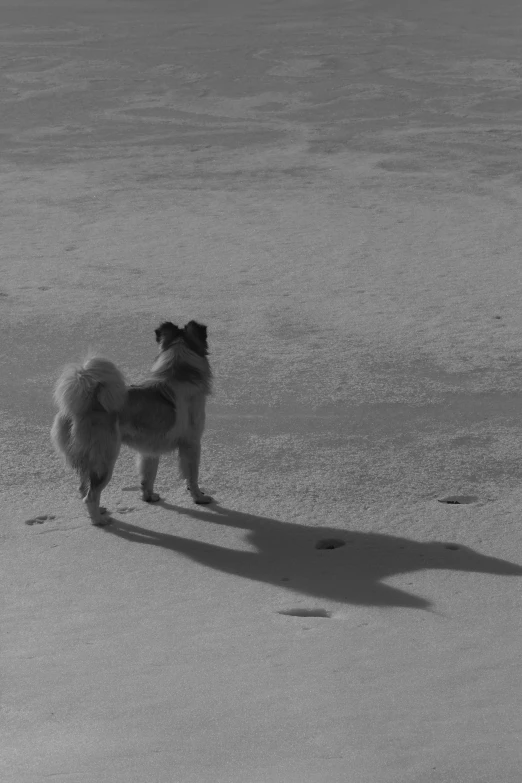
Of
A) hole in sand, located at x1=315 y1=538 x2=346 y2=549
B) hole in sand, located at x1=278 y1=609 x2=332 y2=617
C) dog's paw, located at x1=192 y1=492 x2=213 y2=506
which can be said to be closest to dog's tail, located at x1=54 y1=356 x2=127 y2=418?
dog's paw, located at x1=192 y1=492 x2=213 y2=506

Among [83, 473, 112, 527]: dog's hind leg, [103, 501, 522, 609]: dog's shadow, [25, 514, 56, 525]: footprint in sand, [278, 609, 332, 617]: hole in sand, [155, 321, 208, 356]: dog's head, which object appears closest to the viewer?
[278, 609, 332, 617]: hole in sand

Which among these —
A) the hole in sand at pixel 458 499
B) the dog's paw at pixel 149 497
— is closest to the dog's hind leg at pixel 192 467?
the dog's paw at pixel 149 497

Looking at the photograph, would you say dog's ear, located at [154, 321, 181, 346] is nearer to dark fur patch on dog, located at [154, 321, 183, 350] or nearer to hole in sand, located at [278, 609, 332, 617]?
dark fur patch on dog, located at [154, 321, 183, 350]

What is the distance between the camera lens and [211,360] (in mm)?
9289

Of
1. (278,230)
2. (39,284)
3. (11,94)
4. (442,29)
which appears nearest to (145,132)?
(11,94)

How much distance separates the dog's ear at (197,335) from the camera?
6.91 metres

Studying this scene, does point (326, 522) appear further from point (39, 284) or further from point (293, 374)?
point (39, 284)

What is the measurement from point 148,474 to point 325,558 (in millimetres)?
1332

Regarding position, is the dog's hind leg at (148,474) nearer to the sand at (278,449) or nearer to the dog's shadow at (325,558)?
the sand at (278,449)

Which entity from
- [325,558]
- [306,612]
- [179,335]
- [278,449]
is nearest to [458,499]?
[325,558]

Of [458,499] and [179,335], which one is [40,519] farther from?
[458,499]

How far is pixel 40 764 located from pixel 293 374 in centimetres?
556

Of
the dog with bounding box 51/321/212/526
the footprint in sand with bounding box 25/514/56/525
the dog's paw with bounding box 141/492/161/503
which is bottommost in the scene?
the dog's paw with bounding box 141/492/161/503

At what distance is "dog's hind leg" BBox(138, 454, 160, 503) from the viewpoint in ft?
22.4
